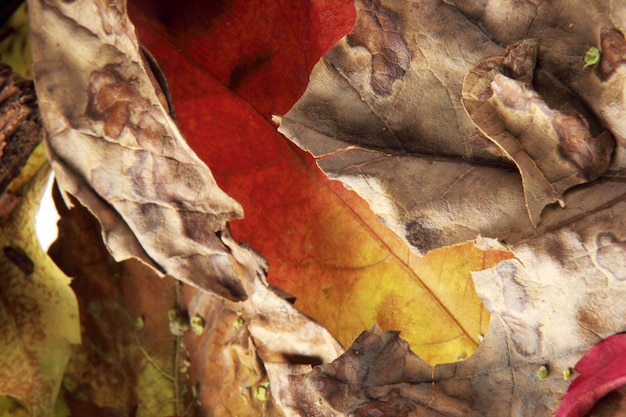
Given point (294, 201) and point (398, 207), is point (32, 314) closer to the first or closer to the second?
point (294, 201)

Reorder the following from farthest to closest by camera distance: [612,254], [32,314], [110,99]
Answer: [32,314] < [110,99] < [612,254]

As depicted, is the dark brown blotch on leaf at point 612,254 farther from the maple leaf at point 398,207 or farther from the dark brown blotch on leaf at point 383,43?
the dark brown blotch on leaf at point 383,43

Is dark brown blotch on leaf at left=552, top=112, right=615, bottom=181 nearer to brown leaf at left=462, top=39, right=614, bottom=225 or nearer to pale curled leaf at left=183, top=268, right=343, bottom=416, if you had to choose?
brown leaf at left=462, top=39, right=614, bottom=225

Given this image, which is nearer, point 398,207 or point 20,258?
point 398,207

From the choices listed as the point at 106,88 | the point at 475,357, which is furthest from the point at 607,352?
the point at 106,88

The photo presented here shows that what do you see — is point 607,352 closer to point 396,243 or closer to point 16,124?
point 396,243

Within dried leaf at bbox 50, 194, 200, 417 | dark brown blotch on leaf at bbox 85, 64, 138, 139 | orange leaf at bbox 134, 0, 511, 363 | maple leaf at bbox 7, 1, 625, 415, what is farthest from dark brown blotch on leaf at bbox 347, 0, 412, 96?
dried leaf at bbox 50, 194, 200, 417

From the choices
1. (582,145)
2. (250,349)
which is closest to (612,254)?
(582,145)

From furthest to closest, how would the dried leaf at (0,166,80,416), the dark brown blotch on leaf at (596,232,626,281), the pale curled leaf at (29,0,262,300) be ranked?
1. the dried leaf at (0,166,80,416)
2. the pale curled leaf at (29,0,262,300)
3. the dark brown blotch on leaf at (596,232,626,281)
